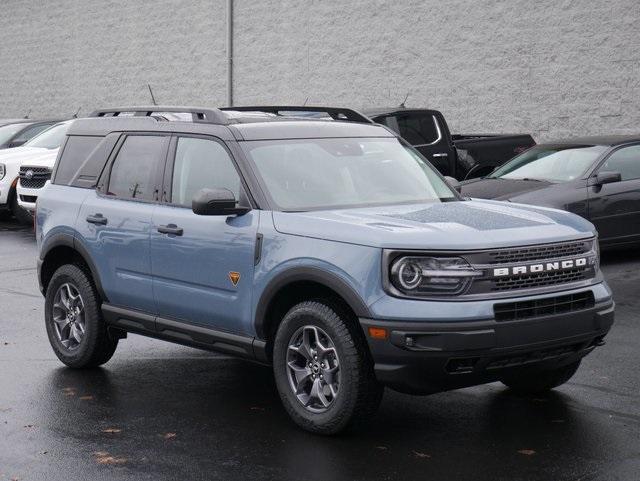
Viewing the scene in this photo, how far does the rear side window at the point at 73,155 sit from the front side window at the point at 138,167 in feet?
1.41

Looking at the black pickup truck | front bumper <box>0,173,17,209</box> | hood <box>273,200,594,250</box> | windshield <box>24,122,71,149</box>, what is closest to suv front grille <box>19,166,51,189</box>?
front bumper <box>0,173,17,209</box>

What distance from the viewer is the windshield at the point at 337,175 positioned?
22.5ft

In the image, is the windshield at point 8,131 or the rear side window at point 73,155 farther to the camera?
the windshield at point 8,131

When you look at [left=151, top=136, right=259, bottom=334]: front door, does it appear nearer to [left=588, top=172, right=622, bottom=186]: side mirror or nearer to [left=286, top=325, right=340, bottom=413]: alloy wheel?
[left=286, top=325, right=340, bottom=413]: alloy wheel

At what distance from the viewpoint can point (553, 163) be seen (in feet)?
45.8

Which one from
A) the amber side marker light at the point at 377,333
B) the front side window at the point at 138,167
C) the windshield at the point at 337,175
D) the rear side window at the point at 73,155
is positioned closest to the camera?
the amber side marker light at the point at 377,333

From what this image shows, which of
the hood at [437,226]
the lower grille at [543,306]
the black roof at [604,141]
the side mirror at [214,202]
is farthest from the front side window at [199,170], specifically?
the black roof at [604,141]

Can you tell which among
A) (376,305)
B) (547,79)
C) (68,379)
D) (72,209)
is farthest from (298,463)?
(547,79)

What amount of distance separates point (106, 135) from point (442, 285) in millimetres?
3283

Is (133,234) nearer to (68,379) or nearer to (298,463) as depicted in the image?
A: (68,379)

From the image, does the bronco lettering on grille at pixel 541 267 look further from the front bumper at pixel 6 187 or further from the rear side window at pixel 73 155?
the front bumper at pixel 6 187

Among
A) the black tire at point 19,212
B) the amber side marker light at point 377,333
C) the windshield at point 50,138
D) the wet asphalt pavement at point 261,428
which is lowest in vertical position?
the black tire at point 19,212

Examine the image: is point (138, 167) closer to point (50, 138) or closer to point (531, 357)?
point (531, 357)

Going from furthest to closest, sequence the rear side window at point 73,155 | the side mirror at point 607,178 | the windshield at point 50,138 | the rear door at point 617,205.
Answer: the windshield at point 50,138
the rear door at point 617,205
the side mirror at point 607,178
the rear side window at point 73,155
